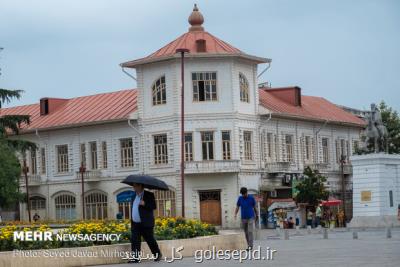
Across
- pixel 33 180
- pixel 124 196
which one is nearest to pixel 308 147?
pixel 124 196

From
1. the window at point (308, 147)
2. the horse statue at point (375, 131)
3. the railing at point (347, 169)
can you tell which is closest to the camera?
the horse statue at point (375, 131)

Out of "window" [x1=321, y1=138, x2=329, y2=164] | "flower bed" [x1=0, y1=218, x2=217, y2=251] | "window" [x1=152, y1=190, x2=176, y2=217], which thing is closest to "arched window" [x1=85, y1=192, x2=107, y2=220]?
"window" [x1=152, y1=190, x2=176, y2=217]

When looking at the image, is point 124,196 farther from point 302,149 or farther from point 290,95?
point 290,95

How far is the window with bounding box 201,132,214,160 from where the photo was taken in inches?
2437

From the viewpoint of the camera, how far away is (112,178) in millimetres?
65625

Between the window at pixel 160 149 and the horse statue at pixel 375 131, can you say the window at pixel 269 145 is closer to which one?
the window at pixel 160 149

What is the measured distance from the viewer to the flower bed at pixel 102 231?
64.9 ft

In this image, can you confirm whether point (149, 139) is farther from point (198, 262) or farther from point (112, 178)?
point (198, 262)

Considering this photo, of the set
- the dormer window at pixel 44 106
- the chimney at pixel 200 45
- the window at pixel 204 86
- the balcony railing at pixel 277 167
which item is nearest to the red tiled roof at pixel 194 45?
the chimney at pixel 200 45

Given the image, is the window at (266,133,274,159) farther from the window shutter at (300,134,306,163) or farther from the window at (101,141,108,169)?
the window at (101,141,108,169)

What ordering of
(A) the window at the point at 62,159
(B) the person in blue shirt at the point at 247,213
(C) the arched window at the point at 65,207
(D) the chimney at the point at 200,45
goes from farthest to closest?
(A) the window at the point at 62,159 → (C) the arched window at the point at 65,207 → (D) the chimney at the point at 200,45 → (B) the person in blue shirt at the point at 247,213

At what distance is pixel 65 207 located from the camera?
225 feet

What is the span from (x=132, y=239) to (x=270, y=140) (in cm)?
4659

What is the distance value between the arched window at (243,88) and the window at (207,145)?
321 centimetres
